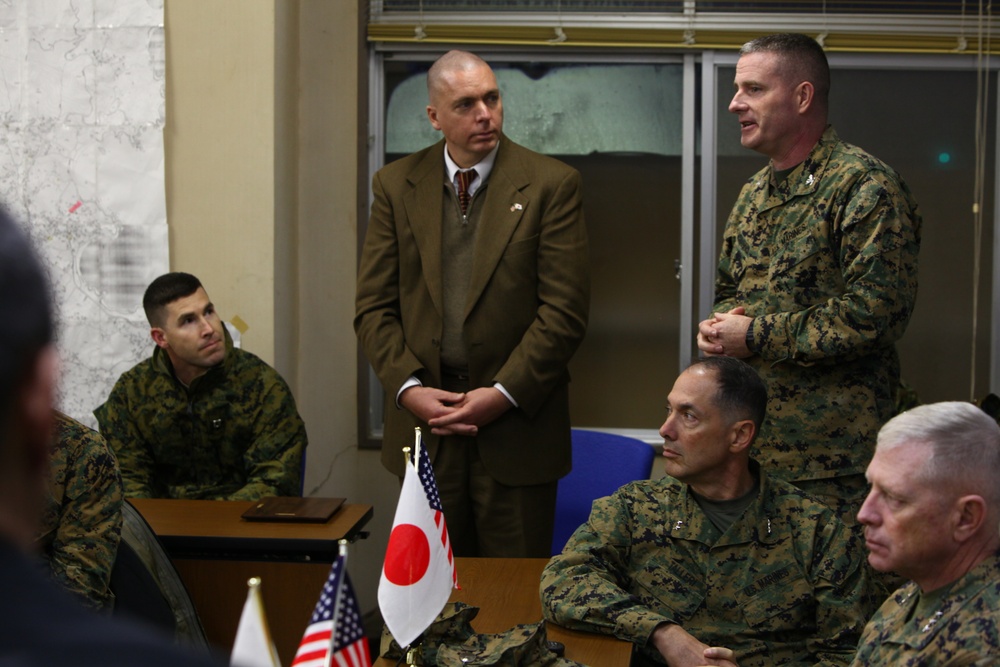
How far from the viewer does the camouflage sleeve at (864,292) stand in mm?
2604

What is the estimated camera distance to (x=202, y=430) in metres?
3.54

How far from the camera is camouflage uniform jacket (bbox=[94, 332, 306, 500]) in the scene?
3.51 meters

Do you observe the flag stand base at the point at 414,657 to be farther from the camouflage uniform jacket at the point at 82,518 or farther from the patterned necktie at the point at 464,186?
the patterned necktie at the point at 464,186

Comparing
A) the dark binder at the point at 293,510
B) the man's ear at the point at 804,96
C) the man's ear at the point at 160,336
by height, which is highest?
the man's ear at the point at 804,96

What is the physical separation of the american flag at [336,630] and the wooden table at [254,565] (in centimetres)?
133

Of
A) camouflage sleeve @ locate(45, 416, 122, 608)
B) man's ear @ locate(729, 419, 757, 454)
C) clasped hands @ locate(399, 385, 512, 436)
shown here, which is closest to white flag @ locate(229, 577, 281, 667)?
camouflage sleeve @ locate(45, 416, 122, 608)

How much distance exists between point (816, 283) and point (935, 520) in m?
1.04

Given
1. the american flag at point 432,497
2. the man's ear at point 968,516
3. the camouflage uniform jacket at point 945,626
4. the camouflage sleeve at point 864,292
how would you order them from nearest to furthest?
the camouflage uniform jacket at point 945,626 → the man's ear at point 968,516 → the american flag at point 432,497 → the camouflage sleeve at point 864,292

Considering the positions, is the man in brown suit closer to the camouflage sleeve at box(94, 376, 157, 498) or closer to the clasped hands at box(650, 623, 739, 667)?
the camouflage sleeve at box(94, 376, 157, 498)

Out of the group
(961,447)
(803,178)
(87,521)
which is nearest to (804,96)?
(803,178)

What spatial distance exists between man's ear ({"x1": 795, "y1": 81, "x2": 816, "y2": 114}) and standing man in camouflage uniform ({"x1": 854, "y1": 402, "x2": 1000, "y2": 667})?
1.13m

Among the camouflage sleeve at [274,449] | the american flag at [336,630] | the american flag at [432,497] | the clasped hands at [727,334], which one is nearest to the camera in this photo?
the american flag at [336,630]

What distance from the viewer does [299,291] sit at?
424 cm

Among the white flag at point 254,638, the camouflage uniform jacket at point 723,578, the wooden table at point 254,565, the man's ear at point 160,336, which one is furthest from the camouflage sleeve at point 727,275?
the white flag at point 254,638
